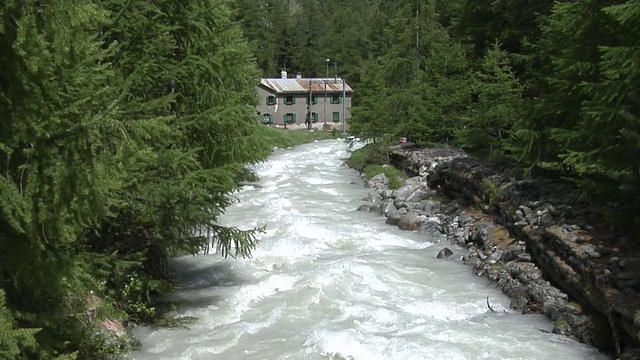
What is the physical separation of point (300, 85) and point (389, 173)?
4316cm

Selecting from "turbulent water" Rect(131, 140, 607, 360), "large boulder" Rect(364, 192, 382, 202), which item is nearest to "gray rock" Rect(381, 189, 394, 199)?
"large boulder" Rect(364, 192, 382, 202)

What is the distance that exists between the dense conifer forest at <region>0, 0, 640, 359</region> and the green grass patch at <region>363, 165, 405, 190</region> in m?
4.38

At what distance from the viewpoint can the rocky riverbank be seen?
28.2 ft

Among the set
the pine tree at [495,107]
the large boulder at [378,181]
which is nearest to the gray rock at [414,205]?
the pine tree at [495,107]

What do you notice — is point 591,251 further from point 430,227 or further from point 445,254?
point 430,227

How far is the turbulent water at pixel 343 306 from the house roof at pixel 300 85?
4900 centimetres

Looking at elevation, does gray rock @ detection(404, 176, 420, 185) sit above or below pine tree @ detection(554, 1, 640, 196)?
below

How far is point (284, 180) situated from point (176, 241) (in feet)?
55.2

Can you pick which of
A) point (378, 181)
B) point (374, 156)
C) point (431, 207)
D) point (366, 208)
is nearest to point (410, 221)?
point (431, 207)

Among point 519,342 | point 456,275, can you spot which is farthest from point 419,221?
point 519,342

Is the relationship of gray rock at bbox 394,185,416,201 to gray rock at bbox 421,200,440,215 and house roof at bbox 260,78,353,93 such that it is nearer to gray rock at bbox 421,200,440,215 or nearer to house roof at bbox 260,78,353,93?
gray rock at bbox 421,200,440,215

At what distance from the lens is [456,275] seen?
1259cm

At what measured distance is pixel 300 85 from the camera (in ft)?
221

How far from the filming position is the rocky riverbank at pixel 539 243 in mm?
8602
